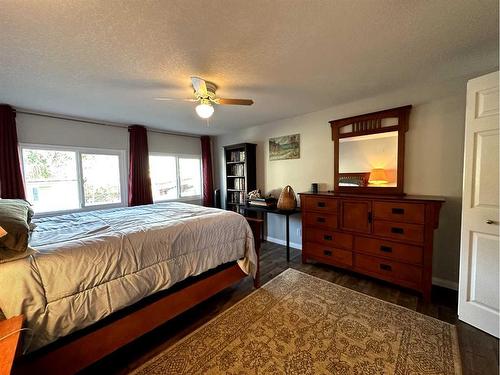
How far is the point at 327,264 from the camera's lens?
2.99 m

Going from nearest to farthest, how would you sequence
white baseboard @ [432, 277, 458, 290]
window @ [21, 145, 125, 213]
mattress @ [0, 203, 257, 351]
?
mattress @ [0, 203, 257, 351], white baseboard @ [432, 277, 458, 290], window @ [21, 145, 125, 213]

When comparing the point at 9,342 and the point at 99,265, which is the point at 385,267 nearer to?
the point at 99,265

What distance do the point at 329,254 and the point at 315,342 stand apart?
1359 mm

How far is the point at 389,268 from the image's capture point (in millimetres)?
2373

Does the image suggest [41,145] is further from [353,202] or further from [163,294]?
[353,202]

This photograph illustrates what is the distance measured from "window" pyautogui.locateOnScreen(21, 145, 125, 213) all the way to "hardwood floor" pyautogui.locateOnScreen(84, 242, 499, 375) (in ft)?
8.96

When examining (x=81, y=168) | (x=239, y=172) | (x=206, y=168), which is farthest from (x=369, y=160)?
(x=81, y=168)

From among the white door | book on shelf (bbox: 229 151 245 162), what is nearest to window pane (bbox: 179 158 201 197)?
book on shelf (bbox: 229 151 245 162)

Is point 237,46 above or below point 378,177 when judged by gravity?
above

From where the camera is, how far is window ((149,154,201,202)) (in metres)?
4.37

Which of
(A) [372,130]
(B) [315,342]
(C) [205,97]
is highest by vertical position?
(C) [205,97]

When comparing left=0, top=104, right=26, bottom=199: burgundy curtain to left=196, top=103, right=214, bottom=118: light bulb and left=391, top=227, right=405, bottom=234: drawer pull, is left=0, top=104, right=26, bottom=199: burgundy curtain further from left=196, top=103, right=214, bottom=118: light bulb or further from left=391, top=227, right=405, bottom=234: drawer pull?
left=391, top=227, right=405, bottom=234: drawer pull

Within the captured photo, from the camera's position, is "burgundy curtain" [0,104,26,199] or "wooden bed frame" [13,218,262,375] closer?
"wooden bed frame" [13,218,262,375]

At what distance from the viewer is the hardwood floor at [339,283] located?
1.49m
